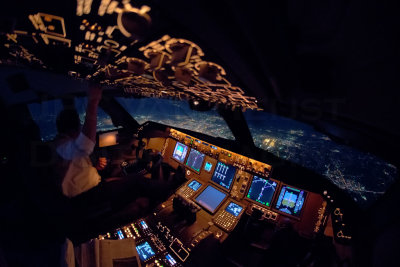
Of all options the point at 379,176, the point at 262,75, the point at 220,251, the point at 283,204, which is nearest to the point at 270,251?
the point at 220,251

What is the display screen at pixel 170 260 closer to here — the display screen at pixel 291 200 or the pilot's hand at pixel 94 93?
the display screen at pixel 291 200

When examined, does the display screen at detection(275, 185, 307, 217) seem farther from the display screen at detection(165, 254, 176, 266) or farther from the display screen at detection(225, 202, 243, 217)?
the display screen at detection(165, 254, 176, 266)

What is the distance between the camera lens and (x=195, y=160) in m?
3.36

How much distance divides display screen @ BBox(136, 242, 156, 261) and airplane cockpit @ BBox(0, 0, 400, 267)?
1cm

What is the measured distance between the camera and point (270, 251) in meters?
1.58

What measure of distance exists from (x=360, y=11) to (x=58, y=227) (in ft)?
5.87

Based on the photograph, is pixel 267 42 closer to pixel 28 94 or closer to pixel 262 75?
pixel 262 75

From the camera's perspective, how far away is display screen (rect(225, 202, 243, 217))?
2.42m

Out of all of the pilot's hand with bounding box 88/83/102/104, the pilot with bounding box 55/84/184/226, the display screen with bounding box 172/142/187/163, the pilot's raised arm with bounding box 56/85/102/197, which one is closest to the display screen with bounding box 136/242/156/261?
the pilot with bounding box 55/84/184/226

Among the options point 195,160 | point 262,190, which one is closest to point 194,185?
point 195,160

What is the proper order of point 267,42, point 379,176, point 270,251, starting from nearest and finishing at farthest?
point 267,42 → point 270,251 → point 379,176

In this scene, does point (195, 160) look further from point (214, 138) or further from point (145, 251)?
point (145, 251)

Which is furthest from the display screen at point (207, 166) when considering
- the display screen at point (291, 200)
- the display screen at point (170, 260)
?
the display screen at point (170, 260)

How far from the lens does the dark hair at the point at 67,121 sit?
1.33 metres
